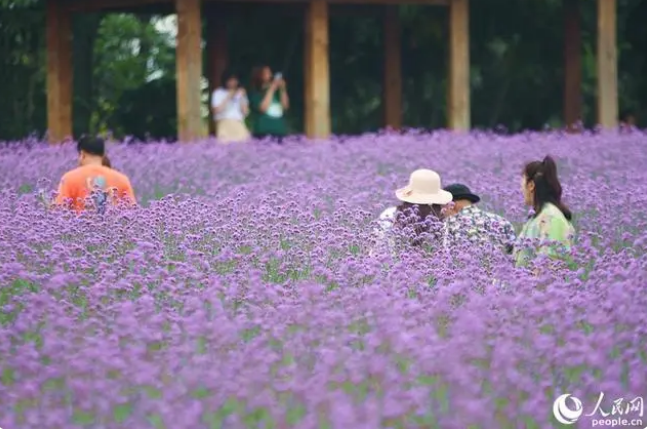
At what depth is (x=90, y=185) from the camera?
439 inches

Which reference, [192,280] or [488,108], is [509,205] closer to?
[192,280]

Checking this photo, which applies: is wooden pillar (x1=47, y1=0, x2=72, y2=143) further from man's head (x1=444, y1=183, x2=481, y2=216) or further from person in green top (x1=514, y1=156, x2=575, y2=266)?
person in green top (x1=514, y1=156, x2=575, y2=266)

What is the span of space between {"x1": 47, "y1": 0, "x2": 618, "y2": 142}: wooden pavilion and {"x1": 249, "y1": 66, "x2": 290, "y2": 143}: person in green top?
13.6 inches

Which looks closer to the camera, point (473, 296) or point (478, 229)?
point (473, 296)

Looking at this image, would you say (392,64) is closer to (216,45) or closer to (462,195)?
(216,45)

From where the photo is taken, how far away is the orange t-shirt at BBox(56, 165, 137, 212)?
1082 cm

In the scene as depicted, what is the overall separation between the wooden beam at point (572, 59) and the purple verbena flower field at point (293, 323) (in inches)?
477

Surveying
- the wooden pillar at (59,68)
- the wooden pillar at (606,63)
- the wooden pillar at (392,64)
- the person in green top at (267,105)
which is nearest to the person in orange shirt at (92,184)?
the person in green top at (267,105)

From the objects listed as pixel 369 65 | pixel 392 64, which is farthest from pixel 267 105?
pixel 369 65

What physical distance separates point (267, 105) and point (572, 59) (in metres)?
4.84

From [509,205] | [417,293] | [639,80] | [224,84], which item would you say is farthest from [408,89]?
[417,293]

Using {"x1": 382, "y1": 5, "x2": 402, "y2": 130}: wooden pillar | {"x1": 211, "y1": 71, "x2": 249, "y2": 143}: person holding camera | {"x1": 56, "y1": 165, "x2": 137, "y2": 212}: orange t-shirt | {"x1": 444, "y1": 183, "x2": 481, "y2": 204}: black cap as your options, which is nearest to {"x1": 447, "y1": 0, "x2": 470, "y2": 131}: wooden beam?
{"x1": 211, "y1": 71, "x2": 249, "y2": 143}: person holding camera

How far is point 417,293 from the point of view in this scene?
7.20 metres

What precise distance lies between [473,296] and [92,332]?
4.62 feet
